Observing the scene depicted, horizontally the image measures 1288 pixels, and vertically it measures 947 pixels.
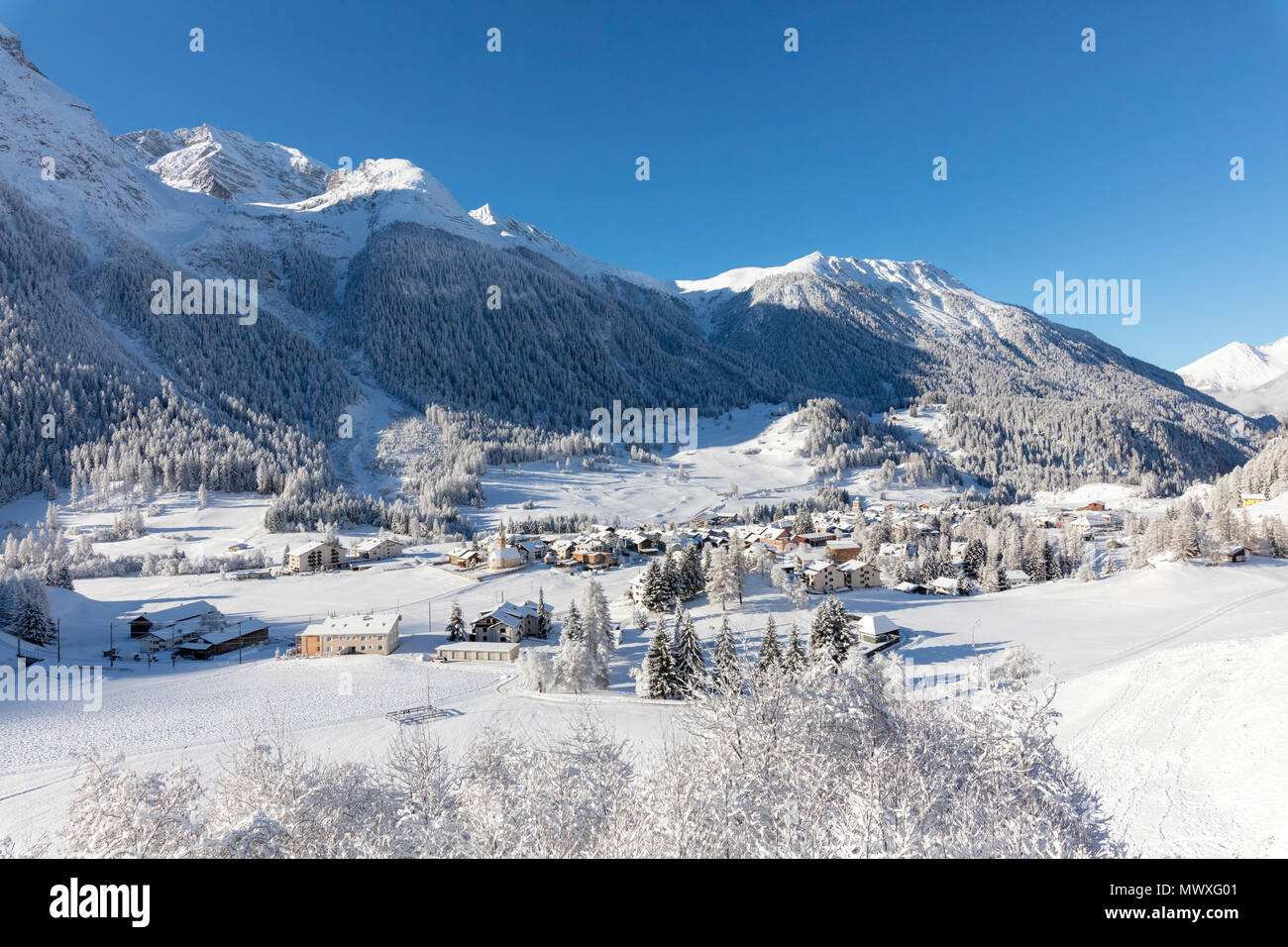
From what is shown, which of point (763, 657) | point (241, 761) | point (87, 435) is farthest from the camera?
point (87, 435)

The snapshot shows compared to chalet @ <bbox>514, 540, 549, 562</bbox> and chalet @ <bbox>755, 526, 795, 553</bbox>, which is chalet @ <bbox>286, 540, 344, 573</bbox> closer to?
chalet @ <bbox>514, 540, 549, 562</bbox>

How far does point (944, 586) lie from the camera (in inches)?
1997

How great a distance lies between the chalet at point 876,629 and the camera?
34.7 m

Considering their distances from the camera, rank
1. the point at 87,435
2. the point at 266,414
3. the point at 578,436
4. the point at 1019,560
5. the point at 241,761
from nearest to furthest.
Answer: the point at 241,761 → the point at 1019,560 → the point at 87,435 → the point at 266,414 → the point at 578,436

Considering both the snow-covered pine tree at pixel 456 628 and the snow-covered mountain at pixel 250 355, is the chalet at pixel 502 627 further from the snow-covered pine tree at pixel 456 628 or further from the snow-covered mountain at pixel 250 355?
the snow-covered mountain at pixel 250 355

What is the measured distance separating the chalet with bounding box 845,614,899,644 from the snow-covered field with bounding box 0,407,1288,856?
1.26m

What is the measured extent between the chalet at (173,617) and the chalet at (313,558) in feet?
69.8

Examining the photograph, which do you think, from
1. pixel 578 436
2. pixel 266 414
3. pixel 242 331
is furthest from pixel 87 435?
pixel 578 436

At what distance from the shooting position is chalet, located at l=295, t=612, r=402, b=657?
3694cm

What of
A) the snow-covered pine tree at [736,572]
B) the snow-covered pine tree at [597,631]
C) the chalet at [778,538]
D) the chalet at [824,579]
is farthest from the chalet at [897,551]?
the snow-covered pine tree at [597,631]

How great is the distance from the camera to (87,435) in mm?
98062

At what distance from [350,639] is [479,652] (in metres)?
8.45
